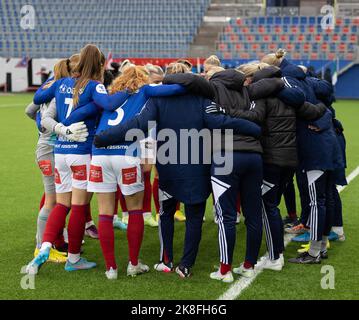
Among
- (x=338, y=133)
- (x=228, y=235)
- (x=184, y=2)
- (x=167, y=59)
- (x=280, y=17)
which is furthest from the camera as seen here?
(x=184, y=2)

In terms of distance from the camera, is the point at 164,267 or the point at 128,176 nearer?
the point at 128,176

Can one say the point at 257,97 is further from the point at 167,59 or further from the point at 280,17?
the point at 280,17

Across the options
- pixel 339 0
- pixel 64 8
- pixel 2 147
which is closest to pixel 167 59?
pixel 64 8

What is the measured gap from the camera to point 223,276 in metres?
4.72

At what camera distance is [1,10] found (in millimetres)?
33844

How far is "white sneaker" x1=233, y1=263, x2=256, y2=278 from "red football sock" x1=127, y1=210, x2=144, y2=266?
0.83 m

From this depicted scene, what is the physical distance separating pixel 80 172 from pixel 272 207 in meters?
1.60

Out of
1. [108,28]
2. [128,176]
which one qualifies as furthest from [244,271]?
[108,28]

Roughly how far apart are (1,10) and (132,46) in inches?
356

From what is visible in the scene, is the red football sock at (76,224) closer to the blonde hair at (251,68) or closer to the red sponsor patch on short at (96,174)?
the red sponsor patch on short at (96,174)

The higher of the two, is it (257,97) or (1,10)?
(257,97)

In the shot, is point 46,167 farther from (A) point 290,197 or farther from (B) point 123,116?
(A) point 290,197

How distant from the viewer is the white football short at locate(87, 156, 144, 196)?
4.59 meters

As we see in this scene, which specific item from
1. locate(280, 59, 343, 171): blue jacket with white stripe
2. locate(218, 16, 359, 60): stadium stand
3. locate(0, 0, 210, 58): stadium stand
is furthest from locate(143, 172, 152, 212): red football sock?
locate(0, 0, 210, 58): stadium stand
